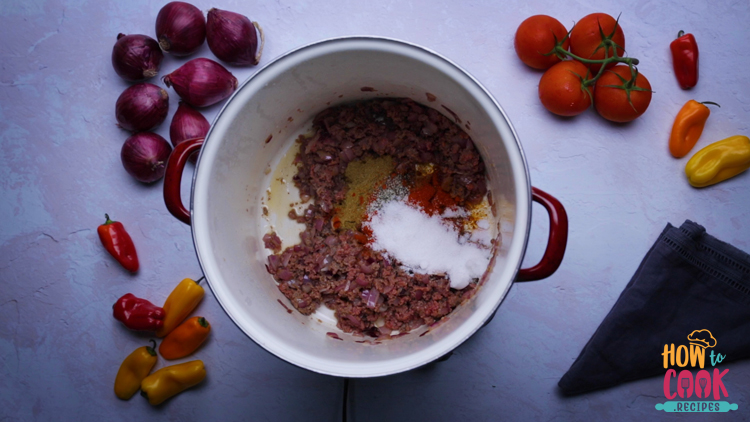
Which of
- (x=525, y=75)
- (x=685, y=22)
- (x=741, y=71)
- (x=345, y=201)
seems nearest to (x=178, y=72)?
(x=345, y=201)

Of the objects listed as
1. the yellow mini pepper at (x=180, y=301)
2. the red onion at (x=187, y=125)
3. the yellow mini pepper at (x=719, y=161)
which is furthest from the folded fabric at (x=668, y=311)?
the yellow mini pepper at (x=180, y=301)

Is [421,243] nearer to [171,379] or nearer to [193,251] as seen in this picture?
[193,251]

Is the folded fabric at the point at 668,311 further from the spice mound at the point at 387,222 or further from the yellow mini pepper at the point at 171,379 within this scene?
the yellow mini pepper at the point at 171,379

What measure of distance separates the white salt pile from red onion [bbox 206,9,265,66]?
67 cm

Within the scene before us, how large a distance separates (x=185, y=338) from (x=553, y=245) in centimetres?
115

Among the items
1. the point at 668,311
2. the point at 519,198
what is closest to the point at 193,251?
the point at 519,198

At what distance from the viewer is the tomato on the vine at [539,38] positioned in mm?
1409

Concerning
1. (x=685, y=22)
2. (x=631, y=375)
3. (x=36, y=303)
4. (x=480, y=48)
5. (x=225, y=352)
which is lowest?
(x=36, y=303)

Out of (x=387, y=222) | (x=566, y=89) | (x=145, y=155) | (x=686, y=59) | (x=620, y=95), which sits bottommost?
(x=145, y=155)

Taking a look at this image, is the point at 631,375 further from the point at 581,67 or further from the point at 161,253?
the point at 161,253

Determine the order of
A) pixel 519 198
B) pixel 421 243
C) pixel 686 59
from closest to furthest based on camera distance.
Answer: pixel 519 198, pixel 421 243, pixel 686 59

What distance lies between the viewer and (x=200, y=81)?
1442mm

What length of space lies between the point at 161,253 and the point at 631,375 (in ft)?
5.22

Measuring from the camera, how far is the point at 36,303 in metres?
1.60
